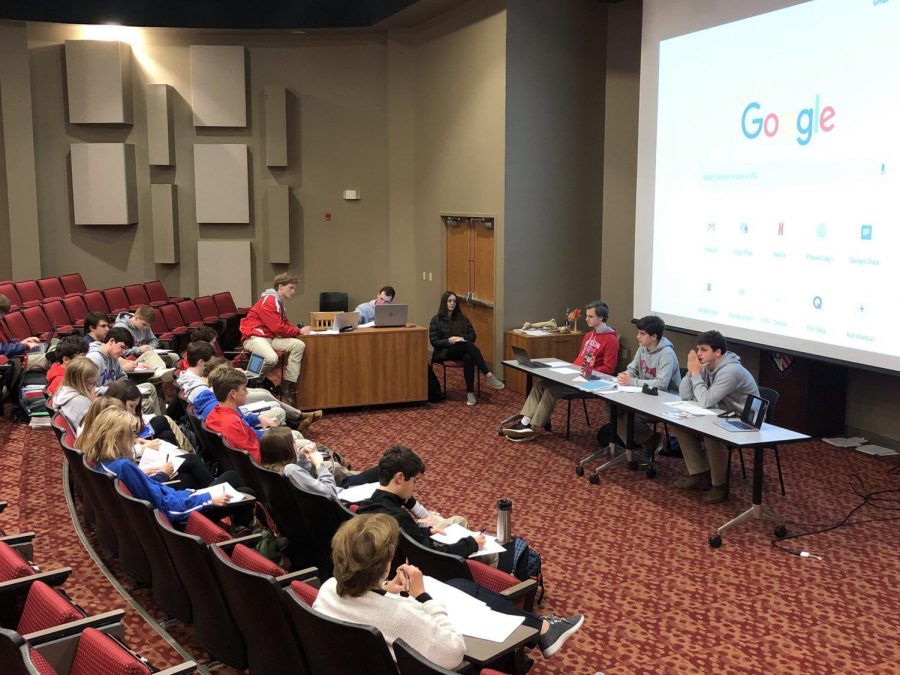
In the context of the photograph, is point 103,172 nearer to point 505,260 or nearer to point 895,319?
point 505,260

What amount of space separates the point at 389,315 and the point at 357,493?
14.9ft

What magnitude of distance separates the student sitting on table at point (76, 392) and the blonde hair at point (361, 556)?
10.8 ft

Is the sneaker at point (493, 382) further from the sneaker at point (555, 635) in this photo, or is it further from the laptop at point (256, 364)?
the sneaker at point (555, 635)

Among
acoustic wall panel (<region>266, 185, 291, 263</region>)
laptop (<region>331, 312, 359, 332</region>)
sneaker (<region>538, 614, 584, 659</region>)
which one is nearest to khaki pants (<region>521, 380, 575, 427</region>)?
laptop (<region>331, 312, 359, 332</region>)

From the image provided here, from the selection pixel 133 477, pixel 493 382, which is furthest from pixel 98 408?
pixel 493 382

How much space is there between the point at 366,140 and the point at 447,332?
16.4 ft

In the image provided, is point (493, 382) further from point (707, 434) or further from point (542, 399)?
point (707, 434)

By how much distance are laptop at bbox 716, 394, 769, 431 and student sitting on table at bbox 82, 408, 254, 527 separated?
10.1 feet

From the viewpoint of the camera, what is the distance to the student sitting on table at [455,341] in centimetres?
940

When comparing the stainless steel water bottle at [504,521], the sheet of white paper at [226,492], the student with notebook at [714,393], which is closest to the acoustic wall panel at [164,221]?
the student with notebook at [714,393]

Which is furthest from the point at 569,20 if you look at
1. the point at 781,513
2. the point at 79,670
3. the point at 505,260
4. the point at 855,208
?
the point at 79,670

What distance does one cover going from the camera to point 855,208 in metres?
6.57

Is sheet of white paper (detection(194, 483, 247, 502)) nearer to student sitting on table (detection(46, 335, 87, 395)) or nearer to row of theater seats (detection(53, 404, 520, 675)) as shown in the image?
row of theater seats (detection(53, 404, 520, 675))

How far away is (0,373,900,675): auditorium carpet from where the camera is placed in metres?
4.17
